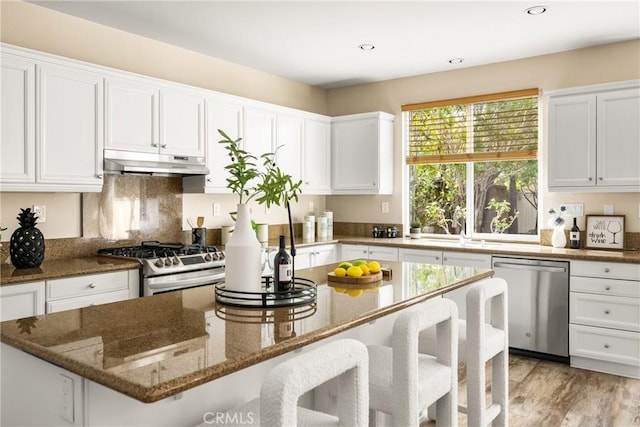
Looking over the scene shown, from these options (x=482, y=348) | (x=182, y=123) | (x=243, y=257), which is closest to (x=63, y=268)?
(x=182, y=123)

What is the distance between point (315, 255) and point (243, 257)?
3.15 meters

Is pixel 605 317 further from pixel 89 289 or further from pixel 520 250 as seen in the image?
pixel 89 289

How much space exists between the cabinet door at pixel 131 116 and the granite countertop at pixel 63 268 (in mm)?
825

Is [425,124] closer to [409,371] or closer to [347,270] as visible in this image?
[347,270]

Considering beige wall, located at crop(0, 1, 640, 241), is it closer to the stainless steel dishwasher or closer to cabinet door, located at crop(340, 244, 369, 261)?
cabinet door, located at crop(340, 244, 369, 261)

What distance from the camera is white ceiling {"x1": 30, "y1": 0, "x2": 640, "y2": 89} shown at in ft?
11.4

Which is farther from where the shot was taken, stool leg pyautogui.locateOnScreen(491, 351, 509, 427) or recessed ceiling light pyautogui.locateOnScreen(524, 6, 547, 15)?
recessed ceiling light pyautogui.locateOnScreen(524, 6, 547, 15)

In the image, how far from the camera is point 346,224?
6.02 meters

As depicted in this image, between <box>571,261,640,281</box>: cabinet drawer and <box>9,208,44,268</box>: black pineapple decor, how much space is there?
3865mm

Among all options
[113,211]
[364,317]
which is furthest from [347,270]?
[113,211]

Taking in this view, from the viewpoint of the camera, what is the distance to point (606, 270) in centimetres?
377

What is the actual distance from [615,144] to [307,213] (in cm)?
319

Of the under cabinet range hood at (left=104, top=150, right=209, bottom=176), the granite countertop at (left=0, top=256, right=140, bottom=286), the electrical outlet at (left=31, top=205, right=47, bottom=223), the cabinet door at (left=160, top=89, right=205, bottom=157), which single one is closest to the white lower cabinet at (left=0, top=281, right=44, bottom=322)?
the granite countertop at (left=0, top=256, right=140, bottom=286)

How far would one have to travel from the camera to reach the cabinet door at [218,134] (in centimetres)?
423
